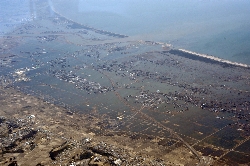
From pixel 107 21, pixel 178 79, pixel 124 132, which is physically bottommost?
pixel 124 132

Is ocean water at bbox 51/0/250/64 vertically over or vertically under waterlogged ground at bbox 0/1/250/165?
over

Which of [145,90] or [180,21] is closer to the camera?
[145,90]

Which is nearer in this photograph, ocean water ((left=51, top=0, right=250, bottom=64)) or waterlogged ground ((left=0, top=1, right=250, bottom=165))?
waterlogged ground ((left=0, top=1, right=250, bottom=165))

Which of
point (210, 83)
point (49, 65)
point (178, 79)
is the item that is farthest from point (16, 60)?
point (210, 83)

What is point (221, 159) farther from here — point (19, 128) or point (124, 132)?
point (19, 128)

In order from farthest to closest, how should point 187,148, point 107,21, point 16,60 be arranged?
1. point 107,21
2. point 16,60
3. point 187,148
